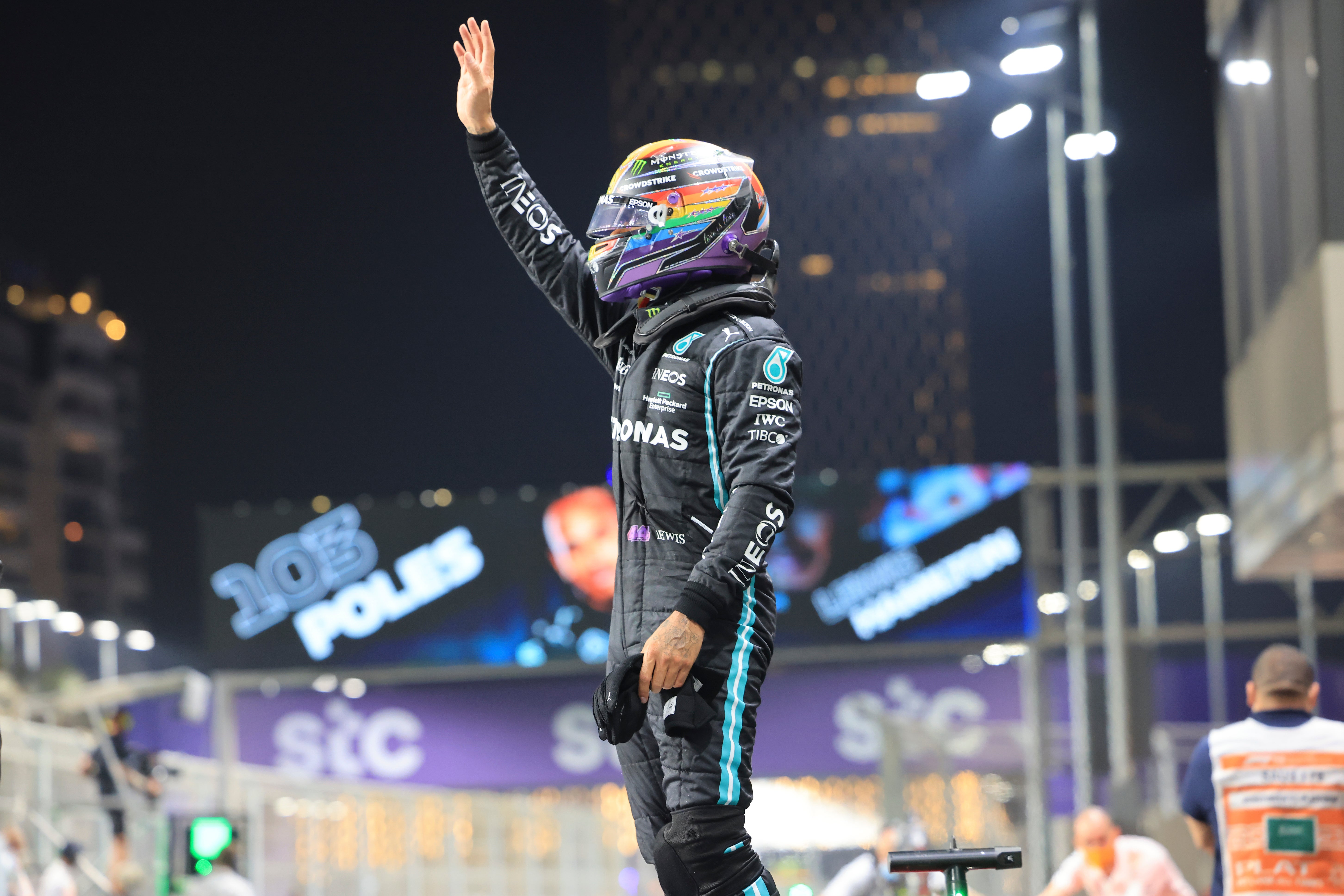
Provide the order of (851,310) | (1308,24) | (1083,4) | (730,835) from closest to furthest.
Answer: (730,835)
(1308,24)
(1083,4)
(851,310)

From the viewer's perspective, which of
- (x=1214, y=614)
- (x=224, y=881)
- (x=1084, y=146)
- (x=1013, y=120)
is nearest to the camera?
(x=224, y=881)

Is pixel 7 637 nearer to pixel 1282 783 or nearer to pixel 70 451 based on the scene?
pixel 1282 783

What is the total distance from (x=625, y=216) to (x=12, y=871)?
11.0 metres

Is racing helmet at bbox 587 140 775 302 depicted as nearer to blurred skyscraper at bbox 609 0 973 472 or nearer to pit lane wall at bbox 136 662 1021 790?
pit lane wall at bbox 136 662 1021 790

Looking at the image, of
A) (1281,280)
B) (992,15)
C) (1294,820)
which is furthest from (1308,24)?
(1294,820)

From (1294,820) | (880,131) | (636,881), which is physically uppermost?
(880,131)

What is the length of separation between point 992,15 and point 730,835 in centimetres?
1387

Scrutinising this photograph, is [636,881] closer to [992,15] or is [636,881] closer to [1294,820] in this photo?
[992,15]

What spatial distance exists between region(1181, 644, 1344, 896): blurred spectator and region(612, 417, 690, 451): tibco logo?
9.00 feet

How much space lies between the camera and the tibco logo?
3479 mm

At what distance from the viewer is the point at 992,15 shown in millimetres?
15820

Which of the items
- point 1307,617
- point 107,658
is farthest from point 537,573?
point 107,658

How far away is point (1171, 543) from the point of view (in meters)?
23.4

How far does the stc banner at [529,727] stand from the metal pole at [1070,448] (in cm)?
308
